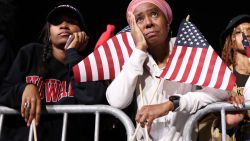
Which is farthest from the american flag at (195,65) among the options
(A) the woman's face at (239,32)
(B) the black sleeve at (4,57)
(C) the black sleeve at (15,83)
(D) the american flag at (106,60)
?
(B) the black sleeve at (4,57)

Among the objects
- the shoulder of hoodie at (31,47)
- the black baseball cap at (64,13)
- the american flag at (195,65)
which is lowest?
the american flag at (195,65)

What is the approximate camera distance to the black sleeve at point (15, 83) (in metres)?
2.96

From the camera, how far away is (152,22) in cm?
314

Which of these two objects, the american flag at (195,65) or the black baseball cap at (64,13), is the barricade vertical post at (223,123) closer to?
the american flag at (195,65)

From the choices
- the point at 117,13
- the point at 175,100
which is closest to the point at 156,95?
the point at 175,100

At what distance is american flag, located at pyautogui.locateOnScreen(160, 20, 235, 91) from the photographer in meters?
2.95

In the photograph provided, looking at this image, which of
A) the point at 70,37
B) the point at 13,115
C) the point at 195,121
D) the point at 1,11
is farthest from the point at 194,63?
the point at 1,11

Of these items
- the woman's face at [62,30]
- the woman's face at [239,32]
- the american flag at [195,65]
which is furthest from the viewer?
the woman's face at [239,32]

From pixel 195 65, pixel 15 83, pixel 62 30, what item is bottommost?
pixel 15 83

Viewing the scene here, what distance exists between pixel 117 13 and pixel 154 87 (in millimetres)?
3265

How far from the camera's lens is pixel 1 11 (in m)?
3.66

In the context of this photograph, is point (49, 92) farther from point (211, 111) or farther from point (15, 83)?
Answer: point (211, 111)

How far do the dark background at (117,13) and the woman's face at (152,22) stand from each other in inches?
105

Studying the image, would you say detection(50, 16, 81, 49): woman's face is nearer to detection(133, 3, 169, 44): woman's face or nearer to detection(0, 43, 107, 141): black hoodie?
detection(0, 43, 107, 141): black hoodie
